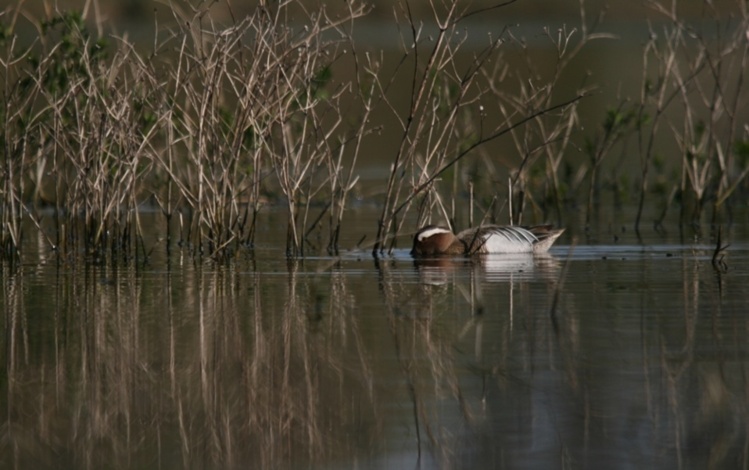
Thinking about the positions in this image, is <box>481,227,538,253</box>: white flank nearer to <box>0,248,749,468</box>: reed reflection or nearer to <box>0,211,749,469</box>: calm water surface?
<box>0,211,749,469</box>: calm water surface

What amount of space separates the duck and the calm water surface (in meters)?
1.45

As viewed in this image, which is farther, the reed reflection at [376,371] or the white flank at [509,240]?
the white flank at [509,240]

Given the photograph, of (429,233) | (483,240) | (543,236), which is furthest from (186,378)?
(543,236)

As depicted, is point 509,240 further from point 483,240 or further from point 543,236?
point 543,236

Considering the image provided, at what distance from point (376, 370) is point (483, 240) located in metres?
6.19

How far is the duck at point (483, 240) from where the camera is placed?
543 inches

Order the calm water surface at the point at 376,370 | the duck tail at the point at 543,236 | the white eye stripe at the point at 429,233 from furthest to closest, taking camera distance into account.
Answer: the duck tail at the point at 543,236 → the white eye stripe at the point at 429,233 → the calm water surface at the point at 376,370

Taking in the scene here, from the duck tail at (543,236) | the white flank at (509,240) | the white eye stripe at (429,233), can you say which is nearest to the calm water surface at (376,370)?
the white eye stripe at (429,233)

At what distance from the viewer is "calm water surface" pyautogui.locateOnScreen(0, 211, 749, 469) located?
629cm

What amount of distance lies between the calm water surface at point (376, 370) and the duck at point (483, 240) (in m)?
1.45

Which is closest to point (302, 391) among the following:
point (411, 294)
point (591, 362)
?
point (591, 362)

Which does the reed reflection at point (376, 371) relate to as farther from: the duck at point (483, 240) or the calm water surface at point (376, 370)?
the duck at point (483, 240)

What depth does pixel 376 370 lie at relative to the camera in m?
7.84

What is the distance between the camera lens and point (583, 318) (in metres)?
9.45
